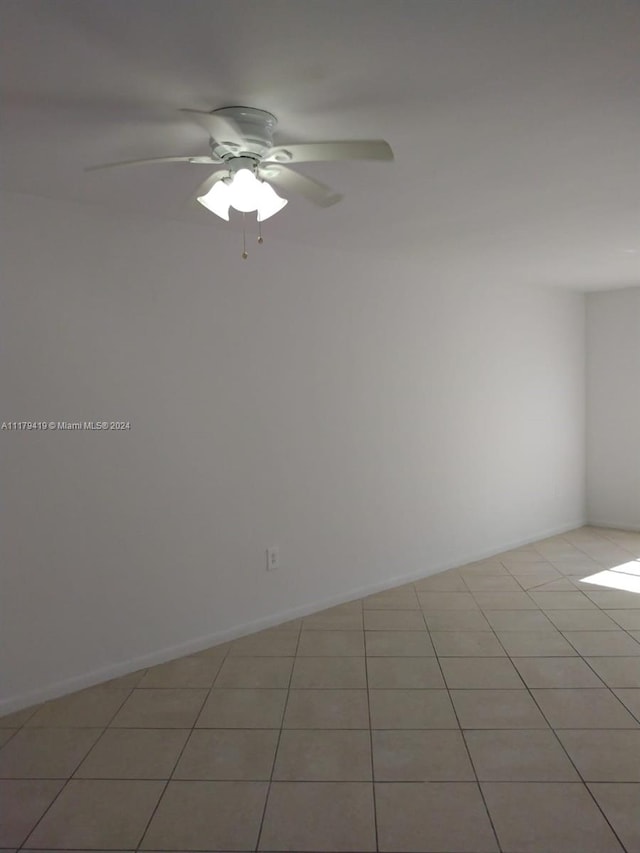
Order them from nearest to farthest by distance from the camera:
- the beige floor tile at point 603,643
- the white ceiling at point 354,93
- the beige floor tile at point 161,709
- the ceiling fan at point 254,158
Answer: the white ceiling at point 354,93, the ceiling fan at point 254,158, the beige floor tile at point 161,709, the beige floor tile at point 603,643

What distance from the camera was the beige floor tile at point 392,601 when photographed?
378 cm

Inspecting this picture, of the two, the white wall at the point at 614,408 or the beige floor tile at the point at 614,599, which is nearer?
the beige floor tile at the point at 614,599

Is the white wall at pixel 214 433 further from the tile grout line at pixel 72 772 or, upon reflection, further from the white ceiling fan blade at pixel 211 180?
the white ceiling fan blade at pixel 211 180

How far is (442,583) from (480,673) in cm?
136

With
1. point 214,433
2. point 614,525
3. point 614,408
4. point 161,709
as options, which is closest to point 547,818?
point 161,709

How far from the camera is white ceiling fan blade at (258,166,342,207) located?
1936mm

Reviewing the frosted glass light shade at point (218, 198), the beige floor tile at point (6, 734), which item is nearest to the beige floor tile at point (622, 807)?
the beige floor tile at point (6, 734)

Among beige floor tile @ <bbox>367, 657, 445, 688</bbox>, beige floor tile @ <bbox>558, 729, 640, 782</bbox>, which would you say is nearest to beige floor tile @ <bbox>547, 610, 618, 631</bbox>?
beige floor tile @ <bbox>367, 657, 445, 688</bbox>

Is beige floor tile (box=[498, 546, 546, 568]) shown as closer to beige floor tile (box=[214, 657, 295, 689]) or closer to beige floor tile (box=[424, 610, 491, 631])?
beige floor tile (box=[424, 610, 491, 631])

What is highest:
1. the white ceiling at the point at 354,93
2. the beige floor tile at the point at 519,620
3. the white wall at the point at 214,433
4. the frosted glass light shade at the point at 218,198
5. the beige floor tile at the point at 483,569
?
the white ceiling at the point at 354,93

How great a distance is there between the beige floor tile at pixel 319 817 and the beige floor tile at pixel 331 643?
40.7 inches

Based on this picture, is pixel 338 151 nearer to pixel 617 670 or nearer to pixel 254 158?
pixel 254 158

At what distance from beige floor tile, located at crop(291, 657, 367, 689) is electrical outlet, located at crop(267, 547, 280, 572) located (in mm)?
593

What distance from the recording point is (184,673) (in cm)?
294
